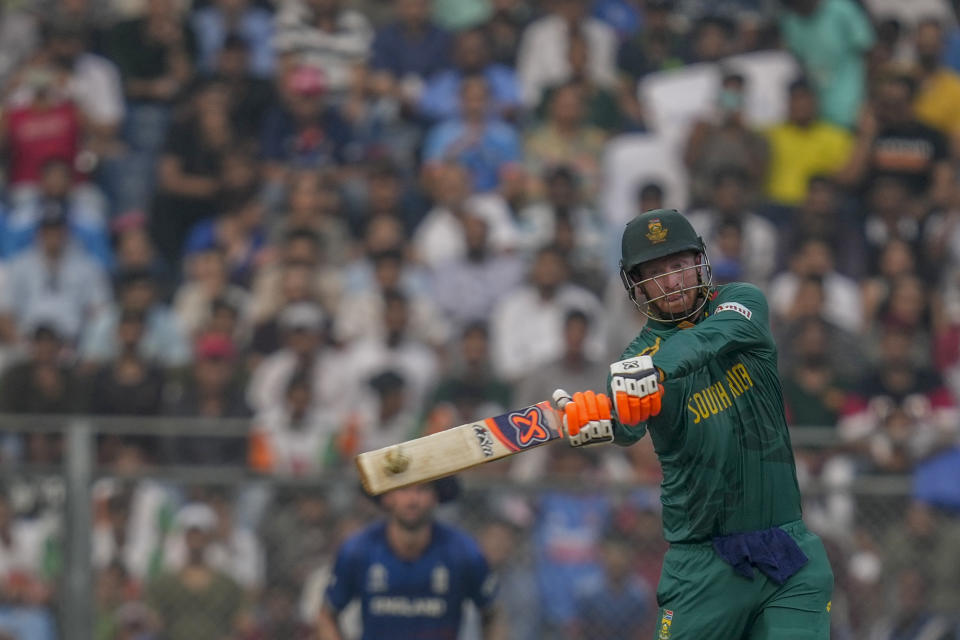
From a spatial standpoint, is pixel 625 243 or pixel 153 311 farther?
pixel 153 311

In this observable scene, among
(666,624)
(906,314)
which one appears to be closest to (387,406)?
(906,314)

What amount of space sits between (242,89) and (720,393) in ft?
28.5

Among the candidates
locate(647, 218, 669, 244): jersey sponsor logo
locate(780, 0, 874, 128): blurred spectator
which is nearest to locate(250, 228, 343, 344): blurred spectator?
locate(780, 0, 874, 128): blurred spectator

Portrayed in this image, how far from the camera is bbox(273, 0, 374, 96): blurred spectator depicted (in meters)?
14.2

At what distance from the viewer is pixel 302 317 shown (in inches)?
488

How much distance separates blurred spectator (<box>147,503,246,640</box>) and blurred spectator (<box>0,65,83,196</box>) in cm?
500

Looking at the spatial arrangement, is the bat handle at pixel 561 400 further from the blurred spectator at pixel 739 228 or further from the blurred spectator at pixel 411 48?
the blurred spectator at pixel 411 48

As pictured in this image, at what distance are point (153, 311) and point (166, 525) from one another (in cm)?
321

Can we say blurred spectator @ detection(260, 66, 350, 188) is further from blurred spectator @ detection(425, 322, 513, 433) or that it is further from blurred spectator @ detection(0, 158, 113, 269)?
blurred spectator @ detection(425, 322, 513, 433)

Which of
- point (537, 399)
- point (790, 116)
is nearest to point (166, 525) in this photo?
point (537, 399)

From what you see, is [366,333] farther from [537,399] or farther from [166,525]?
[166,525]

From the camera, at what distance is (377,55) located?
47.4 feet

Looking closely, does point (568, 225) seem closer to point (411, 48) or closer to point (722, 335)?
point (411, 48)

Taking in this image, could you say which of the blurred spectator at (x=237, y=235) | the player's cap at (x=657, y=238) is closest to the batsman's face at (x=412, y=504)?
the player's cap at (x=657, y=238)
